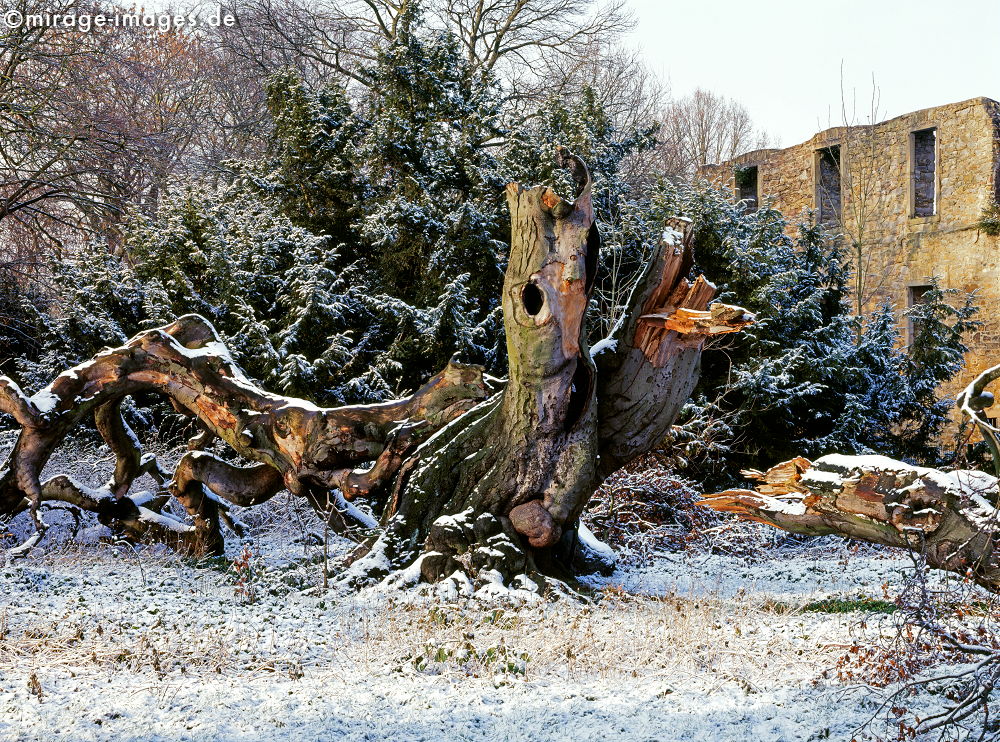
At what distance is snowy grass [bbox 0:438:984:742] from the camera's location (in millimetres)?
4207

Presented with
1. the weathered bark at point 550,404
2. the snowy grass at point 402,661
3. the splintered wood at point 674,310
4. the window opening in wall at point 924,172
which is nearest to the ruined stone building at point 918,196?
the window opening in wall at point 924,172

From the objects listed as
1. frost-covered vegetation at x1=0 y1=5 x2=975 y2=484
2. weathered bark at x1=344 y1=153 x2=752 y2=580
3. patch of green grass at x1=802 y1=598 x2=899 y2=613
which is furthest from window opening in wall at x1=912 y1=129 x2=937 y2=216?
weathered bark at x1=344 y1=153 x2=752 y2=580

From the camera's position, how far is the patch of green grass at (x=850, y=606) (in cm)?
636

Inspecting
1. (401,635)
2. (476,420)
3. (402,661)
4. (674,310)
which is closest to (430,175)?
(476,420)

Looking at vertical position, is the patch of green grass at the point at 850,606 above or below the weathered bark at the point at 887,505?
below

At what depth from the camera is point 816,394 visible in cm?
1179

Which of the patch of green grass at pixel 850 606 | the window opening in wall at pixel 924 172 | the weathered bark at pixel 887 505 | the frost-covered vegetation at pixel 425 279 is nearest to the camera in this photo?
A: the weathered bark at pixel 887 505

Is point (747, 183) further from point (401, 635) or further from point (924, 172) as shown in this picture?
point (401, 635)

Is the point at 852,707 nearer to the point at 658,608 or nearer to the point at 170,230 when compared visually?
the point at 658,608

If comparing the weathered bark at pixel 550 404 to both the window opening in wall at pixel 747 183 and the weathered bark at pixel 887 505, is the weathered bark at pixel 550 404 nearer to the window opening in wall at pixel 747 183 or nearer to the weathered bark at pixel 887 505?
the weathered bark at pixel 887 505

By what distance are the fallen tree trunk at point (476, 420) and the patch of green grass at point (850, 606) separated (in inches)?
64.5

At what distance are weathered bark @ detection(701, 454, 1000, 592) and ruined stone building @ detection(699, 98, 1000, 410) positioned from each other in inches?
490

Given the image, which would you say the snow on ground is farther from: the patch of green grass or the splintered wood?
the splintered wood

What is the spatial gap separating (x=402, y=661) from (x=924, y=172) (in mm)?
17664
